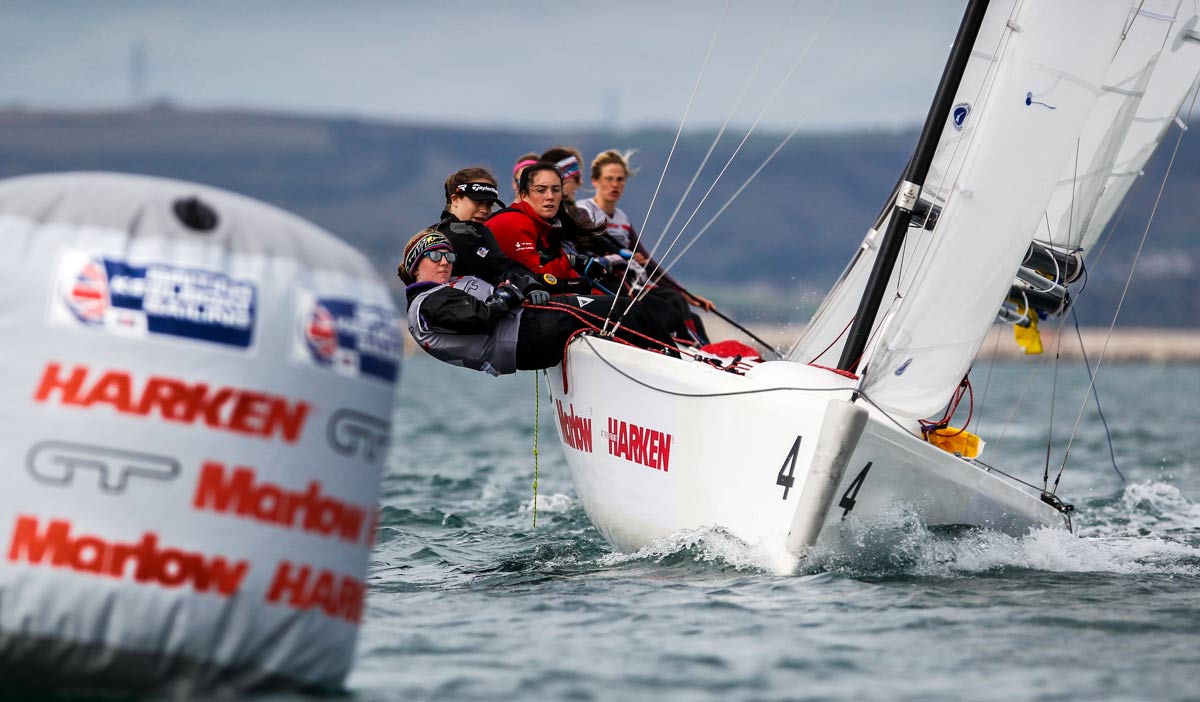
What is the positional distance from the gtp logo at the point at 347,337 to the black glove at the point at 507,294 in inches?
87.3

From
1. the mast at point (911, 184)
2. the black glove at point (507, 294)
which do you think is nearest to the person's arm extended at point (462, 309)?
the black glove at point (507, 294)

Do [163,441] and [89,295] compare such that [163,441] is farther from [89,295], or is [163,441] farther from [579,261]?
[579,261]

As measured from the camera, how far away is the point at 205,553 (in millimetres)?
2924

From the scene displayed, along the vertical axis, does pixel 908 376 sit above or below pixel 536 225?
below

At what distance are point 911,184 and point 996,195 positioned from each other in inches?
15.4

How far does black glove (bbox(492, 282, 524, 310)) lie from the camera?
17.9 feet

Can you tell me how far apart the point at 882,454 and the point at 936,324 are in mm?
578

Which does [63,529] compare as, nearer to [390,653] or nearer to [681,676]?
[390,653]

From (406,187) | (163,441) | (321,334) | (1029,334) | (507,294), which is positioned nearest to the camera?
(163,441)

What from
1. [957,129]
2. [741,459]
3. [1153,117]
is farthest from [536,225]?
[1153,117]

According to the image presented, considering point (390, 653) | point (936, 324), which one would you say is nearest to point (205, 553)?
point (390, 653)

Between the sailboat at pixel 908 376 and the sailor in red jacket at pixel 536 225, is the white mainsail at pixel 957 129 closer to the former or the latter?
the sailboat at pixel 908 376

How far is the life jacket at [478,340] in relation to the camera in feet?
18.0

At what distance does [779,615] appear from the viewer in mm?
4184
